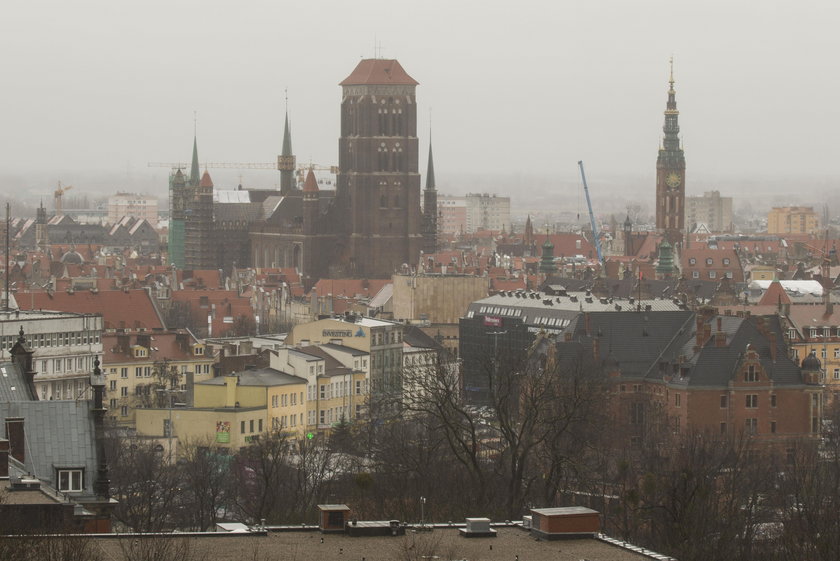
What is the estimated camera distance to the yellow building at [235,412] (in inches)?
3036

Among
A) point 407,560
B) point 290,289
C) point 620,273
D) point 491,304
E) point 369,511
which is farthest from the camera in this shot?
point 620,273

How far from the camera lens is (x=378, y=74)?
575ft

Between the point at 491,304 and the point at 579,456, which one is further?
the point at 491,304

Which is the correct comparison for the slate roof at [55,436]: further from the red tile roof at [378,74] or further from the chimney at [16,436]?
the red tile roof at [378,74]

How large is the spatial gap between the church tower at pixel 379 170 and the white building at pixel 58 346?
3412 inches

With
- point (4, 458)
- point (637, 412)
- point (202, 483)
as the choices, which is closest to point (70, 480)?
point (4, 458)

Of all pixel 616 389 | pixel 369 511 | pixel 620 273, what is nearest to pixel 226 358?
pixel 616 389

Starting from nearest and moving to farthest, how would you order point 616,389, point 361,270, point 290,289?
point 616,389 → point 290,289 → point 361,270

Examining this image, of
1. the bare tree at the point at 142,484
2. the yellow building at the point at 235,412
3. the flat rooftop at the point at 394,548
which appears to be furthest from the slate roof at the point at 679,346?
the flat rooftop at the point at 394,548

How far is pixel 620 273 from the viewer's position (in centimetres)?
16512

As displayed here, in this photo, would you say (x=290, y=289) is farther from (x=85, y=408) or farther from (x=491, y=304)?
(x=85, y=408)

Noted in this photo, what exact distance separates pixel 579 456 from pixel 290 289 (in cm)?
8716

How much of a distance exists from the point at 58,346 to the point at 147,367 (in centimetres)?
797

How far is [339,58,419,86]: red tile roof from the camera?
17450cm
